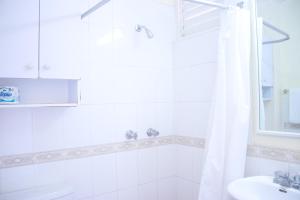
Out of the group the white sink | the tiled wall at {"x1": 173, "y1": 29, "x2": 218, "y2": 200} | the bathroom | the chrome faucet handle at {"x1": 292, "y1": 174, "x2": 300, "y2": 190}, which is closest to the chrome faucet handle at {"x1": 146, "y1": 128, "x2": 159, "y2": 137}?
the bathroom

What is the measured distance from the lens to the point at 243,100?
1577mm

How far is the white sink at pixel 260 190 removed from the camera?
1.28 m

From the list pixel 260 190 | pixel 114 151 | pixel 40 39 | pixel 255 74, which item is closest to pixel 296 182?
pixel 260 190

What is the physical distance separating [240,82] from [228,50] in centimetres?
23

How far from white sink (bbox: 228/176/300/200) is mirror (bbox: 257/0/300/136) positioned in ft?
1.07

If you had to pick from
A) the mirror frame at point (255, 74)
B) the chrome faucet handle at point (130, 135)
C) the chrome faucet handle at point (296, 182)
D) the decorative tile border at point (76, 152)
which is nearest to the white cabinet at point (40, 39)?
the decorative tile border at point (76, 152)

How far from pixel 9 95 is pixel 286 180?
156 centimetres

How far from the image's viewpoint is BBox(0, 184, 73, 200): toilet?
141 centimetres

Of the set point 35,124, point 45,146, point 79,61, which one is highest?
point 79,61

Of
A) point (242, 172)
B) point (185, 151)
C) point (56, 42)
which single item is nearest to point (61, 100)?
point (56, 42)

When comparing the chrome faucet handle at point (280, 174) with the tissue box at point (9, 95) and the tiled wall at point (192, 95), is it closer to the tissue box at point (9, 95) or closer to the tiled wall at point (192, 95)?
the tiled wall at point (192, 95)

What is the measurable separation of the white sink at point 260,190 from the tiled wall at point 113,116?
0.87m

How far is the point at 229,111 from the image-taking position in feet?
5.34

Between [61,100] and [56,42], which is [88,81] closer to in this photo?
[61,100]
